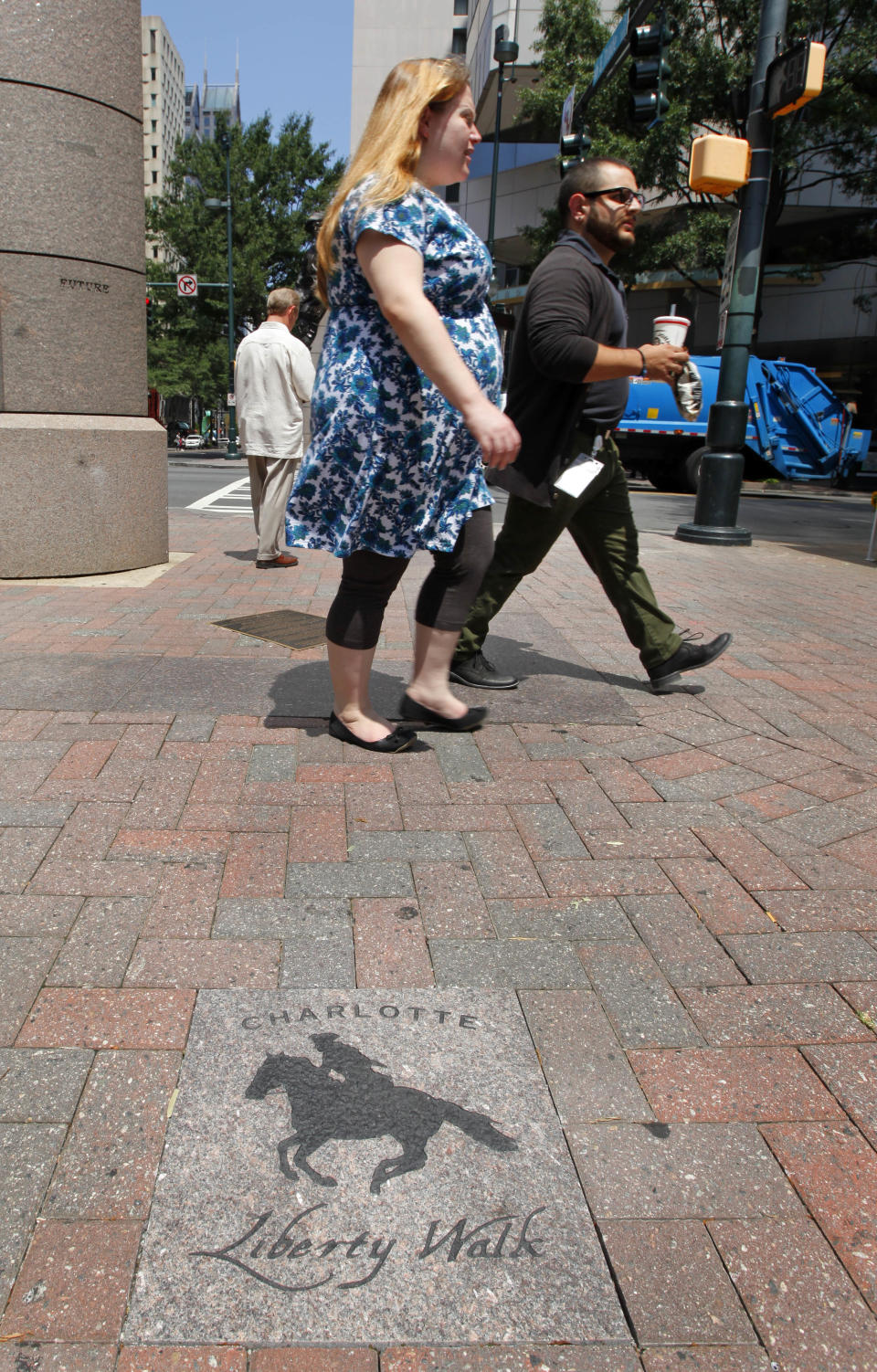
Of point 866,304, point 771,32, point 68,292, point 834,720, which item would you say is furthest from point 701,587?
point 866,304

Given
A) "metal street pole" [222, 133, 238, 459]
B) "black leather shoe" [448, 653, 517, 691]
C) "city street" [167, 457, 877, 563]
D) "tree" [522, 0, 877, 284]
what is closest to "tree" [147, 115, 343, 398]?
"metal street pole" [222, 133, 238, 459]

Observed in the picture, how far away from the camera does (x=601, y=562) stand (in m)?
4.29

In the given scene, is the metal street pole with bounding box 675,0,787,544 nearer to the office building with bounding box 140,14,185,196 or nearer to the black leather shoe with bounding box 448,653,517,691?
the black leather shoe with bounding box 448,653,517,691

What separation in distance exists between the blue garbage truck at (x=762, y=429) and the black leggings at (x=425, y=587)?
16.8m

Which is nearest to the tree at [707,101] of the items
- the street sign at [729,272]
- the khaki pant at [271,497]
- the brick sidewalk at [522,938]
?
the street sign at [729,272]

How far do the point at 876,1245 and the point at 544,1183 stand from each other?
483mm

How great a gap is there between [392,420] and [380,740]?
3.37 ft

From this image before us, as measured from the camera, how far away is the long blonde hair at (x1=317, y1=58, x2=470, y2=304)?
2877 millimetres

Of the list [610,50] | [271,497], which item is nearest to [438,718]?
[271,497]

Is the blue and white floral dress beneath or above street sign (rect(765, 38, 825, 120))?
beneath

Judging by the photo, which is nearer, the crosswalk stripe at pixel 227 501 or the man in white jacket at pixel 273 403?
the man in white jacket at pixel 273 403

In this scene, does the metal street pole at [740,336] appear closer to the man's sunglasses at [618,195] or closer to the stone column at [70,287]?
the stone column at [70,287]

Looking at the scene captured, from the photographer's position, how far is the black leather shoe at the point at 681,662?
4363 mm

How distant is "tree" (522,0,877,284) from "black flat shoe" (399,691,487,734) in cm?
2073
